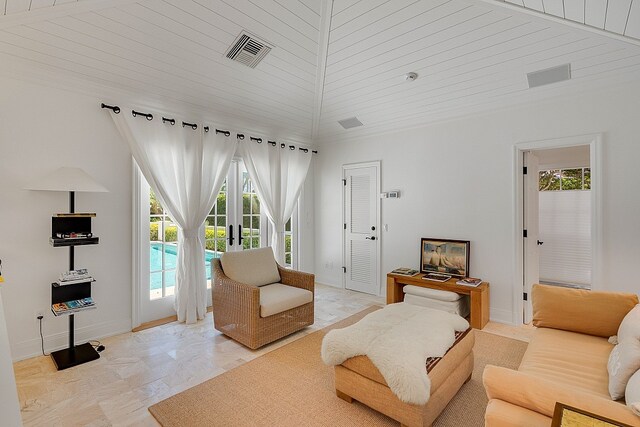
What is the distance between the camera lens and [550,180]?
225 inches

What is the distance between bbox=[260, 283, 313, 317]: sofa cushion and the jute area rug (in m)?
0.45

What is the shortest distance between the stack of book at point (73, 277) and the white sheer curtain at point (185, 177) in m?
0.97

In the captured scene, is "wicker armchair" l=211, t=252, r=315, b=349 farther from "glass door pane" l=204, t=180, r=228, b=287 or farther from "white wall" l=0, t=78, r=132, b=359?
"white wall" l=0, t=78, r=132, b=359

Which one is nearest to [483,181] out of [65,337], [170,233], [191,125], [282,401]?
[282,401]

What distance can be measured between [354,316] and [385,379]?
215 centimetres

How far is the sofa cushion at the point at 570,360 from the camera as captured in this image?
1738 mm

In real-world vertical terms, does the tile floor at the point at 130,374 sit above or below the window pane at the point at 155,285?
below

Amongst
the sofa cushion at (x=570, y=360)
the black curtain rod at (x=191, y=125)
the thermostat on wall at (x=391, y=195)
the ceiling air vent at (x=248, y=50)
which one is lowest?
the sofa cushion at (x=570, y=360)

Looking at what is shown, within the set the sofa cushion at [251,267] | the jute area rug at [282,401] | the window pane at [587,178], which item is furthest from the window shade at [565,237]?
the sofa cushion at [251,267]

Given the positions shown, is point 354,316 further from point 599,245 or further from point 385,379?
point 599,245

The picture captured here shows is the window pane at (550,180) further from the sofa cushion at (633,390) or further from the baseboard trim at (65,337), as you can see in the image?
the baseboard trim at (65,337)

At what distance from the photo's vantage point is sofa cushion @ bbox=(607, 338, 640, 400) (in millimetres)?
1501

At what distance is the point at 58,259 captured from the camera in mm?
3033

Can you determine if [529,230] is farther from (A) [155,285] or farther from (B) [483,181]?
(A) [155,285]
